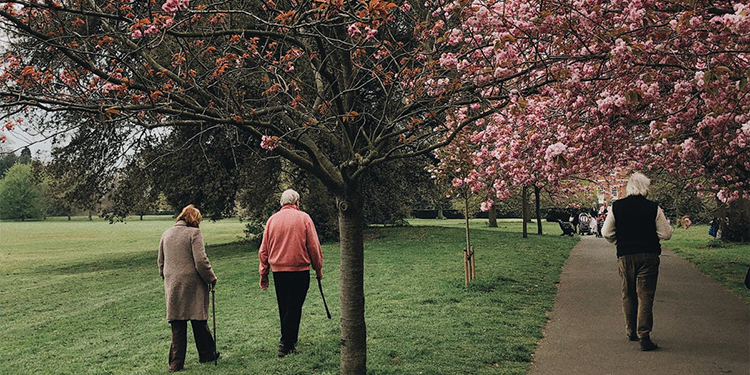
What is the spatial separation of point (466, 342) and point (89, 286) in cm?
1398

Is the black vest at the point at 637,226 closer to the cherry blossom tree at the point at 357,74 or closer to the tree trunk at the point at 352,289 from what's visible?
the cherry blossom tree at the point at 357,74

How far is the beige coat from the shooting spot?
20.7 ft

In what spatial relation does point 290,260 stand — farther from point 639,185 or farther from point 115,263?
point 115,263

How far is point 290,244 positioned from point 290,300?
69cm

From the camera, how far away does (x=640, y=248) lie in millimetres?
6516

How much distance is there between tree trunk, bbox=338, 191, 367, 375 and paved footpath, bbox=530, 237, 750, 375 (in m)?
1.92

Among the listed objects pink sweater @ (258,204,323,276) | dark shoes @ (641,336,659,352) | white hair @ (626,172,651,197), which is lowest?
dark shoes @ (641,336,659,352)

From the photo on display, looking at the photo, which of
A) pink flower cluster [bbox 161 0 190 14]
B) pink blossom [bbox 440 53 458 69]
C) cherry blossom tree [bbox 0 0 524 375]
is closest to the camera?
pink flower cluster [bbox 161 0 190 14]

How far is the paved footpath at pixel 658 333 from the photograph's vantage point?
5.82 meters

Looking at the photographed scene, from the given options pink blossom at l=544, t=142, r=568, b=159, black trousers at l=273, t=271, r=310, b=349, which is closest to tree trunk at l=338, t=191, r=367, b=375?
black trousers at l=273, t=271, r=310, b=349

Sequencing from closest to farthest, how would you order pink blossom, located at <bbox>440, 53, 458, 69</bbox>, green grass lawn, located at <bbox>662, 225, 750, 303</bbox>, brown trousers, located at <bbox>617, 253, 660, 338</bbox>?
1. pink blossom, located at <bbox>440, 53, 458, 69</bbox>
2. brown trousers, located at <bbox>617, 253, 660, 338</bbox>
3. green grass lawn, located at <bbox>662, 225, 750, 303</bbox>

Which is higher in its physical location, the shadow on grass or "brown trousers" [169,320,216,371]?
"brown trousers" [169,320,216,371]

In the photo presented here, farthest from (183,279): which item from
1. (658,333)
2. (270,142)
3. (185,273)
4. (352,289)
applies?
(658,333)

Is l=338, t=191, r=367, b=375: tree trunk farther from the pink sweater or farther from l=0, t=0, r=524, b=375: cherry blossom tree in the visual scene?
the pink sweater
